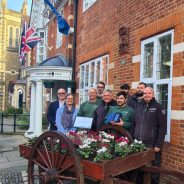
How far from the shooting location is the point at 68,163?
420cm

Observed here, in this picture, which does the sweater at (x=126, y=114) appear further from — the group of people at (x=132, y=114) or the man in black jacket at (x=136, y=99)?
the man in black jacket at (x=136, y=99)

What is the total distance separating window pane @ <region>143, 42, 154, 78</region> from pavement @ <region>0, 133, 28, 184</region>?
3.17 m

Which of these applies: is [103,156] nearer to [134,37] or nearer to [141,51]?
[141,51]

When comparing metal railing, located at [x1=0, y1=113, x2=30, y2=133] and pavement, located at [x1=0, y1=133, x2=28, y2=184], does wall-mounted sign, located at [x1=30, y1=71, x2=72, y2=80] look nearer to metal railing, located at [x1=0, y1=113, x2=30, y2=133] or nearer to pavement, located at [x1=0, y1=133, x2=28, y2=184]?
metal railing, located at [x1=0, y1=113, x2=30, y2=133]

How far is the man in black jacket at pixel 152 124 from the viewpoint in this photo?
16.0 feet

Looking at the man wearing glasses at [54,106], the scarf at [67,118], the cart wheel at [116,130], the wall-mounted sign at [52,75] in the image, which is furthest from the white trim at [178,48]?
the wall-mounted sign at [52,75]

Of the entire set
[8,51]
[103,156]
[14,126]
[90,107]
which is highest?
[8,51]

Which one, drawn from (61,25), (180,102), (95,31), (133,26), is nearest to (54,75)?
(61,25)

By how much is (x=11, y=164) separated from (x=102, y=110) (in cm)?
324

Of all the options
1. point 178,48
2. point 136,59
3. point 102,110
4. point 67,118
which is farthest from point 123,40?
point 67,118

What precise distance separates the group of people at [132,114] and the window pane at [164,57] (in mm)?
725

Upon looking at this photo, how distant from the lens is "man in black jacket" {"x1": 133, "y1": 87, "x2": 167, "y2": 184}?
16.0 ft

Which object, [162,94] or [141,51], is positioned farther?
[141,51]

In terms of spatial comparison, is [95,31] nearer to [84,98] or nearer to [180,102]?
[84,98]
